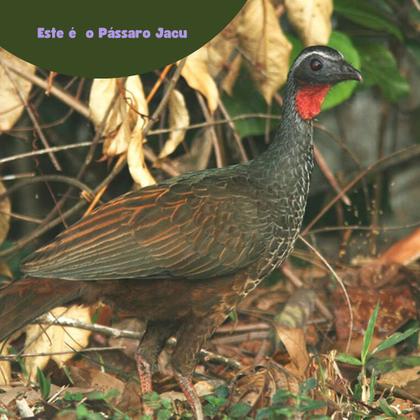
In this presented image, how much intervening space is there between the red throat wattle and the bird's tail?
120 cm

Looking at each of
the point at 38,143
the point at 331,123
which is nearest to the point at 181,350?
the point at 38,143

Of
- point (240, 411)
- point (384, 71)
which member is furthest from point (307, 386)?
point (384, 71)

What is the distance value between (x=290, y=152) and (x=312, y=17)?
91 centimetres

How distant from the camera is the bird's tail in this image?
13.0ft

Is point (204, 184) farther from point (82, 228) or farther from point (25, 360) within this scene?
point (25, 360)

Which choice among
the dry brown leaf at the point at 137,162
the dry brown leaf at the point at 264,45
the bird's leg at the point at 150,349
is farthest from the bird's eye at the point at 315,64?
the bird's leg at the point at 150,349

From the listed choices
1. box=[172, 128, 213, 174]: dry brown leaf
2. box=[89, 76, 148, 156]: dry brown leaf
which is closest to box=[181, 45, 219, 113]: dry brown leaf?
box=[89, 76, 148, 156]: dry brown leaf

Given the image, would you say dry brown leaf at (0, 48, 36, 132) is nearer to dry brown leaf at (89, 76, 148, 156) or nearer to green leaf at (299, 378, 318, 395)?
dry brown leaf at (89, 76, 148, 156)

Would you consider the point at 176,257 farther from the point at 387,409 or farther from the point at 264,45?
the point at 264,45

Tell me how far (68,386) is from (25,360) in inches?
15.4

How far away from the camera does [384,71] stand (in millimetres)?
6082

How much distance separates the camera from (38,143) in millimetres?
6047

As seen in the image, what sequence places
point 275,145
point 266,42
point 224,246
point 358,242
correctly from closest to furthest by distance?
point 224,246
point 275,145
point 266,42
point 358,242

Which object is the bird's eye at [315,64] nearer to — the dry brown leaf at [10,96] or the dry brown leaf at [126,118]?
the dry brown leaf at [126,118]
